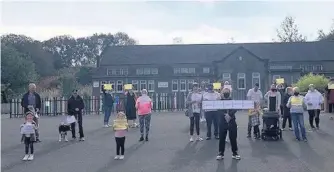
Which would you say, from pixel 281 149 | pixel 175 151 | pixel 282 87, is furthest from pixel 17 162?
pixel 282 87

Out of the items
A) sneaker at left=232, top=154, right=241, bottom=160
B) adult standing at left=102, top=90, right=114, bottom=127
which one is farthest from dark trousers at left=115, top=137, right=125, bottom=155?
adult standing at left=102, top=90, right=114, bottom=127

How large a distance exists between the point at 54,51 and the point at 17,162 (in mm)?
84611

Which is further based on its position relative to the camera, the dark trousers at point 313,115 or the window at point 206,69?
the window at point 206,69

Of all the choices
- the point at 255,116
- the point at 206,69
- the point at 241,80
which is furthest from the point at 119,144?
the point at 206,69

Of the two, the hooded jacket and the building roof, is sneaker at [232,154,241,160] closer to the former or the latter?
the hooded jacket

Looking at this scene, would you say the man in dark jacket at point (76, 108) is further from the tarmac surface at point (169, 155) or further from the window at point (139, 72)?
the window at point (139, 72)

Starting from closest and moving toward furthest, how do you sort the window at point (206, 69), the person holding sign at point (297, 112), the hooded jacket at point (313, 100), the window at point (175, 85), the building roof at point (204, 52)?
the person holding sign at point (297, 112) → the hooded jacket at point (313, 100) → the window at point (175, 85) → the window at point (206, 69) → the building roof at point (204, 52)

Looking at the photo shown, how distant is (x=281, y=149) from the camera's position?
14508mm

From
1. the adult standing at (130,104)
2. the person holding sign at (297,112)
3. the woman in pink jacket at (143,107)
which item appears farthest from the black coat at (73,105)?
the person holding sign at (297,112)

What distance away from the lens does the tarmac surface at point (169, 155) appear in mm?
11742

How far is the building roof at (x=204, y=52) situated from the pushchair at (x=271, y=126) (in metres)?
58.6

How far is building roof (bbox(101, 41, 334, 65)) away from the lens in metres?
74.8

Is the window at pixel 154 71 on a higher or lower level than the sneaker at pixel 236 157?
higher

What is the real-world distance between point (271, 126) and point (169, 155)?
4343 millimetres
